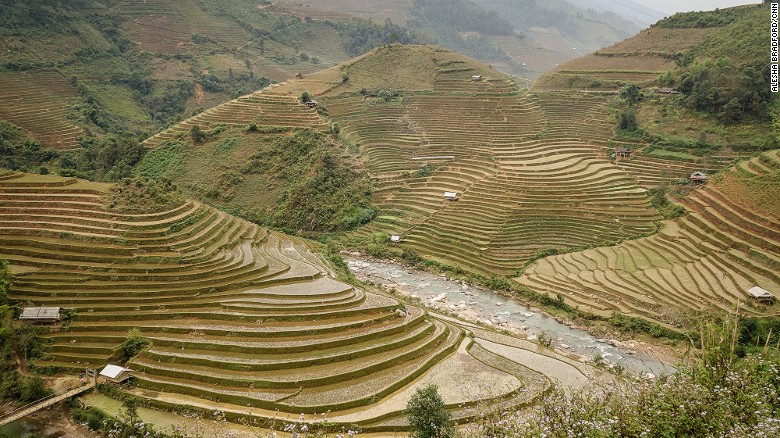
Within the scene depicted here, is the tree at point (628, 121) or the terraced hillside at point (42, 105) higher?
the tree at point (628, 121)

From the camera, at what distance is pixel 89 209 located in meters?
25.4

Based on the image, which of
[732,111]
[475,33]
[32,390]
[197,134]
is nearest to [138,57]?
[197,134]

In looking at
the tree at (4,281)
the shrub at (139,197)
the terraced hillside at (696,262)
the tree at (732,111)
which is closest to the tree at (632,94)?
the tree at (732,111)

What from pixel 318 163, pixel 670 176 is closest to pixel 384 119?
pixel 318 163

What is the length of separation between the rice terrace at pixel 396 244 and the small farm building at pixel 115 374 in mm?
80

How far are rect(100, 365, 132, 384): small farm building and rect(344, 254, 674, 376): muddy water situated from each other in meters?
15.2

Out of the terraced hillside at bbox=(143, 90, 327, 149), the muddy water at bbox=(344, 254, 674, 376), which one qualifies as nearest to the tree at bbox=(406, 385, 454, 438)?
the muddy water at bbox=(344, 254, 674, 376)

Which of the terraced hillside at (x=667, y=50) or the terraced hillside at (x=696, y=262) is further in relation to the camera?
the terraced hillside at (x=667, y=50)

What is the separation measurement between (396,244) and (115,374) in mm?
20440

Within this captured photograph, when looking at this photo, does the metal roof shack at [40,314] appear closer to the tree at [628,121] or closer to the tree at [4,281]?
the tree at [4,281]

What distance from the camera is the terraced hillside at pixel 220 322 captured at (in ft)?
60.0

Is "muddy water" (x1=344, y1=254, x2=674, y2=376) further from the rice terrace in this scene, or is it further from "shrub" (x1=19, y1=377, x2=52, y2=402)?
"shrub" (x1=19, y1=377, x2=52, y2=402)

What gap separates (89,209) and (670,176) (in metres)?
34.3

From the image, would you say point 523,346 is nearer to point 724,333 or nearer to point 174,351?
point 724,333
